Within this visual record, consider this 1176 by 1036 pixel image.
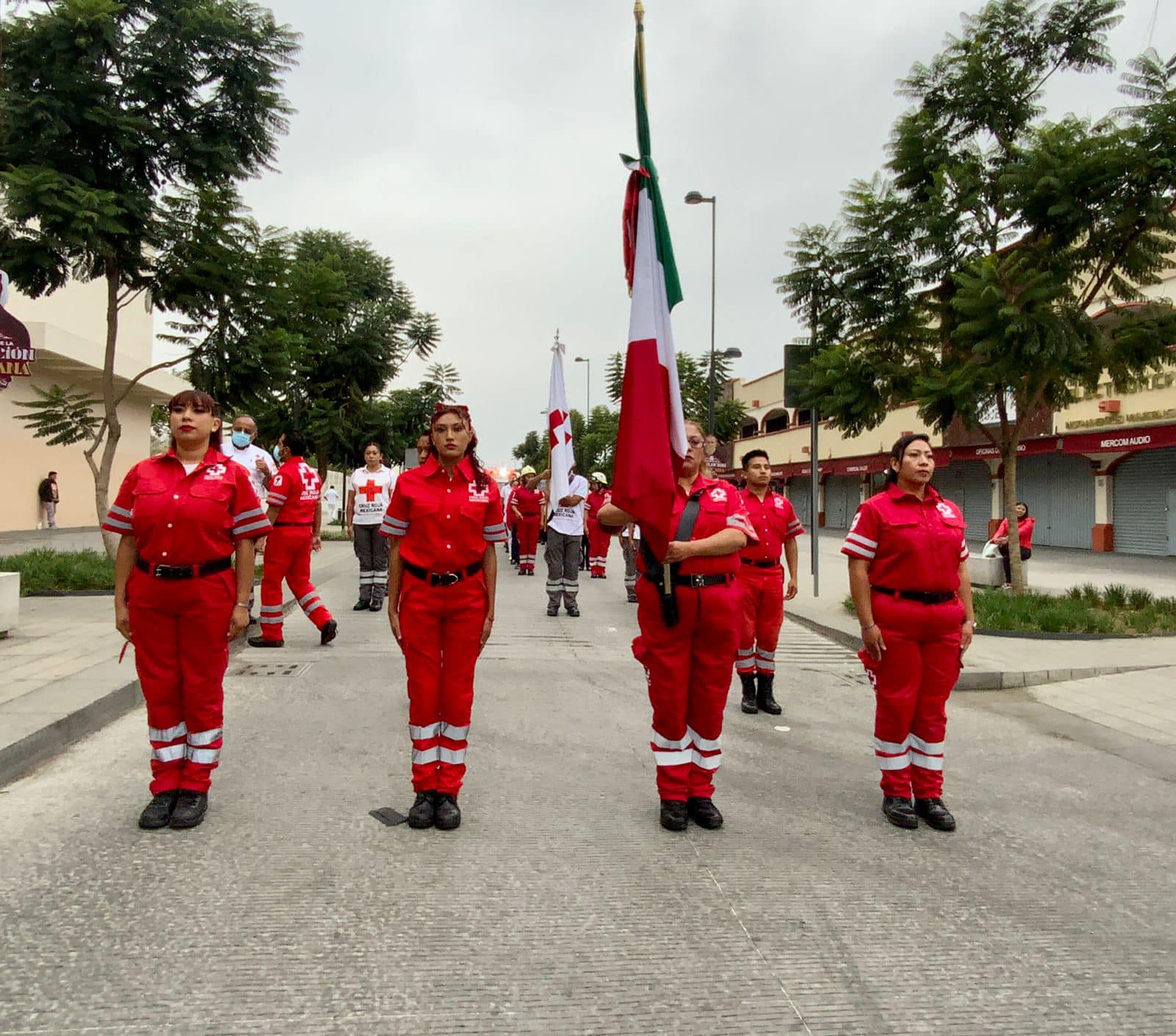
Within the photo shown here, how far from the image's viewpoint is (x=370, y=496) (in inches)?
430

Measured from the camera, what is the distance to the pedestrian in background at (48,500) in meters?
28.9

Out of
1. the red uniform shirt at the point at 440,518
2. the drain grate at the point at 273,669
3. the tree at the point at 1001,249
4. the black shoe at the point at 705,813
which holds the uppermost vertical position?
the tree at the point at 1001,249

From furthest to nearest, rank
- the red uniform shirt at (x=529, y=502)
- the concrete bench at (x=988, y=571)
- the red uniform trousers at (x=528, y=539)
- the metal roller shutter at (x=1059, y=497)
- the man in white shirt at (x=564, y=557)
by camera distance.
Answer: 1. the metal roller shutter at (x=1059, y=497)
2. the red uniform trousers at (x=528, y=539)
3. the red uniform shirt at (x=529, y=502)
4. the concrete bench at (x=988, y=571)
5. the man in white shirt at (x=564, y=557)

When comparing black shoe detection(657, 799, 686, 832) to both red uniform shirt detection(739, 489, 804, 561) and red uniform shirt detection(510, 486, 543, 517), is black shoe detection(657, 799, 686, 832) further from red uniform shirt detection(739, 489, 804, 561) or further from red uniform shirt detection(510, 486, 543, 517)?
red uniform shirt detection(510, 486, 543, 517)

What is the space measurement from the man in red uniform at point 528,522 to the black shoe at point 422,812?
13413mm

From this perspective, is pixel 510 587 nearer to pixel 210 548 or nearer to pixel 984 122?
pixel 984 122

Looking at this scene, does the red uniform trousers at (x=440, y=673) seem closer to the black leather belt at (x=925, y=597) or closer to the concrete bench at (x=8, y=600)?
the black leather belt at (x=925, y=597)

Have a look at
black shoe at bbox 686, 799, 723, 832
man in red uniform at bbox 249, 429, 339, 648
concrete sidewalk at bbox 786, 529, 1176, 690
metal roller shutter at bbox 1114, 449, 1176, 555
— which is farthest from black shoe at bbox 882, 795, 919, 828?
metal roller shutter at bbox 1114, 449, 1176, 555

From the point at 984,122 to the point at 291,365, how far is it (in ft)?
34.5

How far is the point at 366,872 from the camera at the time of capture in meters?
3.62

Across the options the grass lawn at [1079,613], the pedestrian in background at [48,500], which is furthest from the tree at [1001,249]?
the pedestrian in background at [48,500]

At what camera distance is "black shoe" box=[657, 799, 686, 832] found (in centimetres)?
417

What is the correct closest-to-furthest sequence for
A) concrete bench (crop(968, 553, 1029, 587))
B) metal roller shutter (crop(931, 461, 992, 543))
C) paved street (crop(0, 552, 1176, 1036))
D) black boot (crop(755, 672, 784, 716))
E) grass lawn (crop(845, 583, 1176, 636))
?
paved street (crop(0, 552, 1176, 1036))
black boot (crop(755, 672, 784, 716))
grass lawn (crop(845, 583, 1176, 636))
concrete bench (crop(968, 553, 1029, 587))
metal roller shutter (crop(931, 461, 992, 543))

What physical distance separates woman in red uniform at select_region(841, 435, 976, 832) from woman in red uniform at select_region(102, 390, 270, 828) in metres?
2.93
